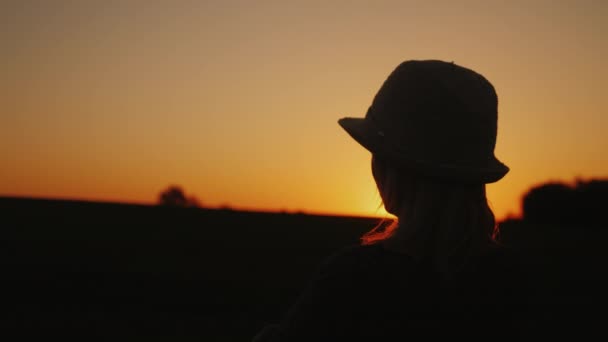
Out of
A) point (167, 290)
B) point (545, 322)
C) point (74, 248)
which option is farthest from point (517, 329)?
point (74, 248)

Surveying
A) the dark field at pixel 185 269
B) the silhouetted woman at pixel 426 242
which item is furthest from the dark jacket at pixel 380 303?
the dark field at pixel 185 269

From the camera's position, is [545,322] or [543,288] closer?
[545,322]

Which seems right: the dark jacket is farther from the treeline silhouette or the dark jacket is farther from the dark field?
the treeline silhouette

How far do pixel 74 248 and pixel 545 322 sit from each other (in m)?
7.57

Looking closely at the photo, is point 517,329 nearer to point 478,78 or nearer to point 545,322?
point 478,78

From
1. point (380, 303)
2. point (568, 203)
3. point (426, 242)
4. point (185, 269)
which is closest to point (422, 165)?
point (426, 242)

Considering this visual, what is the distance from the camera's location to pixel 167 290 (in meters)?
8.66

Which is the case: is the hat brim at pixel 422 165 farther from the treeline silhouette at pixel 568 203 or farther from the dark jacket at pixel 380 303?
the treeline silhouette at pixel 568 203

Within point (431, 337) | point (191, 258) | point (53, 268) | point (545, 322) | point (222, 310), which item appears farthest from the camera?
point (191, 258)

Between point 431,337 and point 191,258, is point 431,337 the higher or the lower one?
the higher one

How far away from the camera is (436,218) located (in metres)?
1.55

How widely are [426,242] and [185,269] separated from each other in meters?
8.68

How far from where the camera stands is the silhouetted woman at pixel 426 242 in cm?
147

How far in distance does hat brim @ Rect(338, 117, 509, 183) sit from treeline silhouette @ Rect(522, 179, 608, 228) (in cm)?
2464
